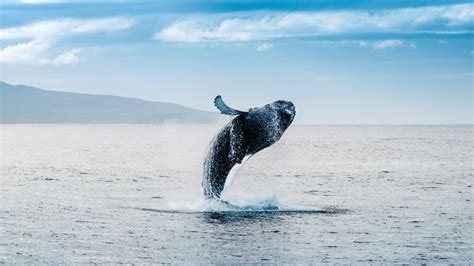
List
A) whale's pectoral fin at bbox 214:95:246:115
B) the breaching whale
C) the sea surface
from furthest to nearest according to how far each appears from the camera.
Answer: the breaching whale, whale's pectoral fin at bbox 214:95:246:115, the sea surface

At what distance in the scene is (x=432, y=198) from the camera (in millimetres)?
35094

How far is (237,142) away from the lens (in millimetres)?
25500

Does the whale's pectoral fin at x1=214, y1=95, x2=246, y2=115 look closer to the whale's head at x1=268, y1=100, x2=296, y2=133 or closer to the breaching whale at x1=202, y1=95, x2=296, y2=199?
the breaching whale at x1=202, y1=95, x2=296, y2=199

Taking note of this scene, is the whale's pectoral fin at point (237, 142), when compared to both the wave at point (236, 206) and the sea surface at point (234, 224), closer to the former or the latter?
the sea surface at point (234, 224)

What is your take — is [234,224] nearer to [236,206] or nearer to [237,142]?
[237,142]

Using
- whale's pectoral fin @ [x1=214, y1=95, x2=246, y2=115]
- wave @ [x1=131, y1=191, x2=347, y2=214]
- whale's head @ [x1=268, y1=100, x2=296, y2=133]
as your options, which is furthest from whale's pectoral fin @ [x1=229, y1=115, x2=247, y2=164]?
wave @ [x1=131, y1=191, x2=347, y2=214]

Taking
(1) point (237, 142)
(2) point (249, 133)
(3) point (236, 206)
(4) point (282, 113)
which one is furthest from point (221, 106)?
(3) point (236, 206)

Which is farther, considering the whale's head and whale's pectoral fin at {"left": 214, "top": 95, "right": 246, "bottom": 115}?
the whale's head

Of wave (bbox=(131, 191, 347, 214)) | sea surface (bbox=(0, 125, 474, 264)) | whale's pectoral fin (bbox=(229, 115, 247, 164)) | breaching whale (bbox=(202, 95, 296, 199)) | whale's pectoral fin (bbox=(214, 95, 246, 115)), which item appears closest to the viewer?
sea surface (bbox=(0, 125, 474, 264))

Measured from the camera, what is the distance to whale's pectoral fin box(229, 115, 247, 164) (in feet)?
83.1

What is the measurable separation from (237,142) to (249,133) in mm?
473

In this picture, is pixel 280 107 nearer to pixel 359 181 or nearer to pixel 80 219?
pixel 80 219

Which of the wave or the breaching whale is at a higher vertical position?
the breaching whale

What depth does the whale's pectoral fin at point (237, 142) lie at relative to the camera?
25.3 metres
